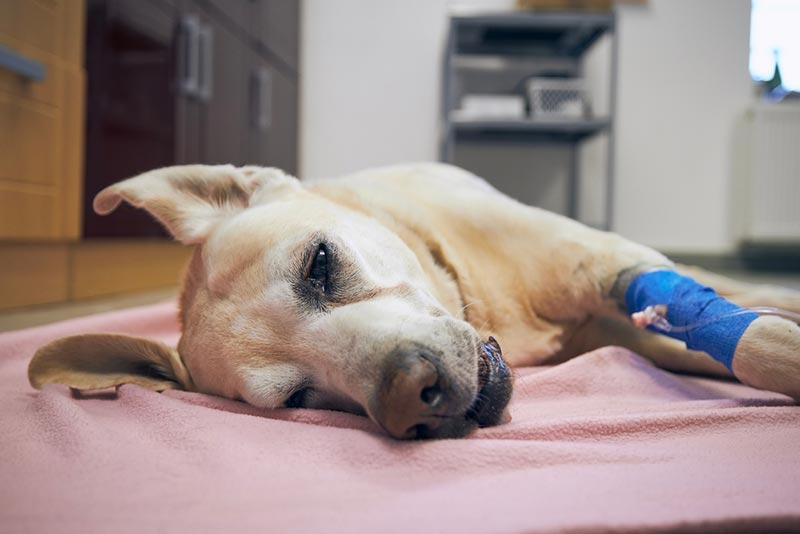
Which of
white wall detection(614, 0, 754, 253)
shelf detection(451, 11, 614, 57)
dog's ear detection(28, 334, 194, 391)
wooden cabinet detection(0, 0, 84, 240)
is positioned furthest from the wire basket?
dog's ear detection(28, 334, 194, 391)

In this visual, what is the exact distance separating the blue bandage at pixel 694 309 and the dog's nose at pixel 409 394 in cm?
50

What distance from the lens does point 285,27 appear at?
15.6 ft

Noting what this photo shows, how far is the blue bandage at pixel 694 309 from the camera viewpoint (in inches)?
39.2

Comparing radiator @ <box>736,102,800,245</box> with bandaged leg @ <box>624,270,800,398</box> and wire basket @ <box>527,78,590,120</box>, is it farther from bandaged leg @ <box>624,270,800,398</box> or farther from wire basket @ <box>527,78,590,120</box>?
bandaged leg @ <box>624,270,800,398</box>

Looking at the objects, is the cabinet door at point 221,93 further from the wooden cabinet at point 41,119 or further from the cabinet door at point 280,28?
the wooden cabinet at point 41,119

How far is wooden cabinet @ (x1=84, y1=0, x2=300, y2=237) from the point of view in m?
2.48

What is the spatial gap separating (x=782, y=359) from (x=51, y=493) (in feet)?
3.10

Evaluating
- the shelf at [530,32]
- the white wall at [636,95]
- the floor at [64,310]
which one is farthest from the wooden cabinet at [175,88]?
the shelf at [530,32]

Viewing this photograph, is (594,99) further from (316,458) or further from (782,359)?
(316,458)

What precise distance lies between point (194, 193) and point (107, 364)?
1.25ft

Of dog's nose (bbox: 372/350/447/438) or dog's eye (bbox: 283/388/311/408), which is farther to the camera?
dog's eye (bbox: 283/388/311/408)

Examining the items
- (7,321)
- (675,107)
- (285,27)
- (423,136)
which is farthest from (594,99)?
(7,321)

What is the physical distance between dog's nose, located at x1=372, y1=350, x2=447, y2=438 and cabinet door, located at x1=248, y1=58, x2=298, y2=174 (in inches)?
143

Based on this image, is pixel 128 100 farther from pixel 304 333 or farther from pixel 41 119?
pixel 304 333
